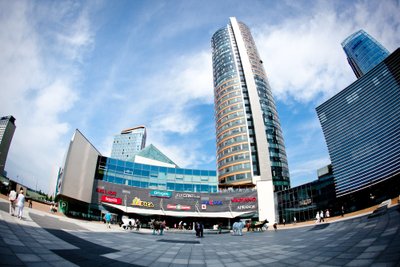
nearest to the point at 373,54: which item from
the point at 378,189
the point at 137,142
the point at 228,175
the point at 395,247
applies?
the point at 378,189

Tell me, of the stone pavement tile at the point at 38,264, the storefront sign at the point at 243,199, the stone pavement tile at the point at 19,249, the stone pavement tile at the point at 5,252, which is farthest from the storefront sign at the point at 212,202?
the stone pavement tile at the point at 38,264

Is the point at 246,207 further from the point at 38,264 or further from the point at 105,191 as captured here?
the point at 38,264

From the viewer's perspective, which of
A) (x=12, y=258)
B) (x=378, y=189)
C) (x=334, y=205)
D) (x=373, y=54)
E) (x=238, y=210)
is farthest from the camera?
(x=373, y=54)

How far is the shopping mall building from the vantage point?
33062mm

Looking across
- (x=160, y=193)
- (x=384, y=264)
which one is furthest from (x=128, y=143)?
(x=384, y=264)

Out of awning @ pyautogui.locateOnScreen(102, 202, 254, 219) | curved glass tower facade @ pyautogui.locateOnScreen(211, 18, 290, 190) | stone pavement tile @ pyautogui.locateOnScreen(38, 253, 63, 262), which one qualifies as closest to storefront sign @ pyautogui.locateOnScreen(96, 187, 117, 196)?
awning @ pyautogui.locateOnScreen(102, 202, 254, 219)

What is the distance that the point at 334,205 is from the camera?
3803cm

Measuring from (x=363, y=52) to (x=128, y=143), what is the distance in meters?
193

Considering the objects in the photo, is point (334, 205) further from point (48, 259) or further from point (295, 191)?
point (48, 259)

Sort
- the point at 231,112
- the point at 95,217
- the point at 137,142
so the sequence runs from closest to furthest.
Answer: the point at 95,217, the point at 231,112, the point at 137,142

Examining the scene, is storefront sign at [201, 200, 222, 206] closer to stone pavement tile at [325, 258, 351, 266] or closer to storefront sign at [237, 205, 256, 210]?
storefront sign at [237, 205, 256, 210]

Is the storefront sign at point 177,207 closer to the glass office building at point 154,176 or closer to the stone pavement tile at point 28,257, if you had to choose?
the glass office building at point 154,176

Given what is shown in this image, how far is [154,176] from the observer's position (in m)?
48.3

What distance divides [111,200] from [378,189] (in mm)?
71860
